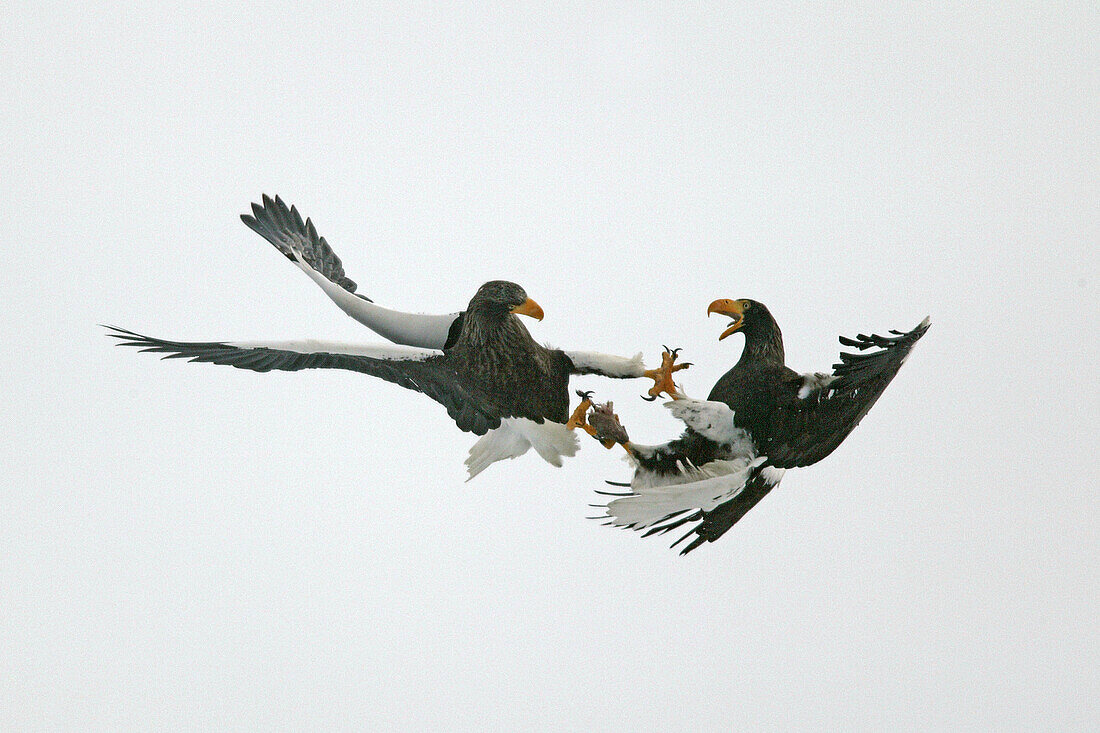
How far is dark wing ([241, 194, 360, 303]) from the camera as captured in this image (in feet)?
17.7

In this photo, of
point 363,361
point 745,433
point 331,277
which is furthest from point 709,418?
point 331,277

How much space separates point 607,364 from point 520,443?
0.53m

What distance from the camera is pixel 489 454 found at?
4434 mm

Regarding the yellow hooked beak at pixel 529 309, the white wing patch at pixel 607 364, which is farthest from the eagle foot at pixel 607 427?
the yellow hooked beak at pixel 529 309

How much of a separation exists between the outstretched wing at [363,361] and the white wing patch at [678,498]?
713 mm

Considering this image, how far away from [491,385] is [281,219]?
2.24m

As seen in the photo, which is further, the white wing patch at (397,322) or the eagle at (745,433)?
the white wing patch at (397,322)

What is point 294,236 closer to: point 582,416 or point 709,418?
point 582,416

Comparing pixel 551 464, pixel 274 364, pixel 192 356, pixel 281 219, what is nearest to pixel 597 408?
pixel 551 464

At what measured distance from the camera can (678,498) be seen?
12.0 feet

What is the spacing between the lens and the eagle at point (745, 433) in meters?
3.67

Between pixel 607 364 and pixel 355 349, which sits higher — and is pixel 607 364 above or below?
below

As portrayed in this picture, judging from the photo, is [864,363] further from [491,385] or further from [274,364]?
[274,364]

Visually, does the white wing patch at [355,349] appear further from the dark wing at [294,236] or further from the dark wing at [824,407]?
the dark wing at [824,407]
